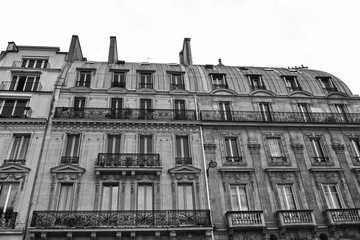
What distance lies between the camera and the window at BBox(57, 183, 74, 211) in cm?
1573

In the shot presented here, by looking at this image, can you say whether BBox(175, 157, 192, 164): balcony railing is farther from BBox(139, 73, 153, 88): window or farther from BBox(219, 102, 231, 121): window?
BBox(139, 73, 153, 88): window

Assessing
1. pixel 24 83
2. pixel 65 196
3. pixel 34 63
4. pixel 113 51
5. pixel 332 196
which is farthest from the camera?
pixel 113 51

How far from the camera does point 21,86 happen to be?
66.7 ft

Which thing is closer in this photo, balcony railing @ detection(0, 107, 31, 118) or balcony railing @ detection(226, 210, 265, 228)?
balcony railing @ detection(226, 210, 265, 228)

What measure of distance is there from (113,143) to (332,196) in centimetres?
1279

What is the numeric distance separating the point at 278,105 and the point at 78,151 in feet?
43.4

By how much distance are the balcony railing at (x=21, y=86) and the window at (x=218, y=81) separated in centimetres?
1167

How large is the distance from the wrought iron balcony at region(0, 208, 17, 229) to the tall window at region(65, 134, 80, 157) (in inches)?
156

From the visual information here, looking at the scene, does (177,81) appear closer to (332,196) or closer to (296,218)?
(296,218)

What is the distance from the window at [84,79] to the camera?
2094 cm

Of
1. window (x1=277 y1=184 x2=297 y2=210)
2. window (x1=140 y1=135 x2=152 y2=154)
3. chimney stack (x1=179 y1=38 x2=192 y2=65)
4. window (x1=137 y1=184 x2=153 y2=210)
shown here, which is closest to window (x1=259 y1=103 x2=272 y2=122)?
window (x1=277 y1=184 x2=297 y2=210)

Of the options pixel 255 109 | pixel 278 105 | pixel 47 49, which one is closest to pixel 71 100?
pixel 47 49

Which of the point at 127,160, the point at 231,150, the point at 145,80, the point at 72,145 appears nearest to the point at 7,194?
the point at 72,145

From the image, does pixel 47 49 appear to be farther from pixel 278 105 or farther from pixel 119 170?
pixel 278 105
